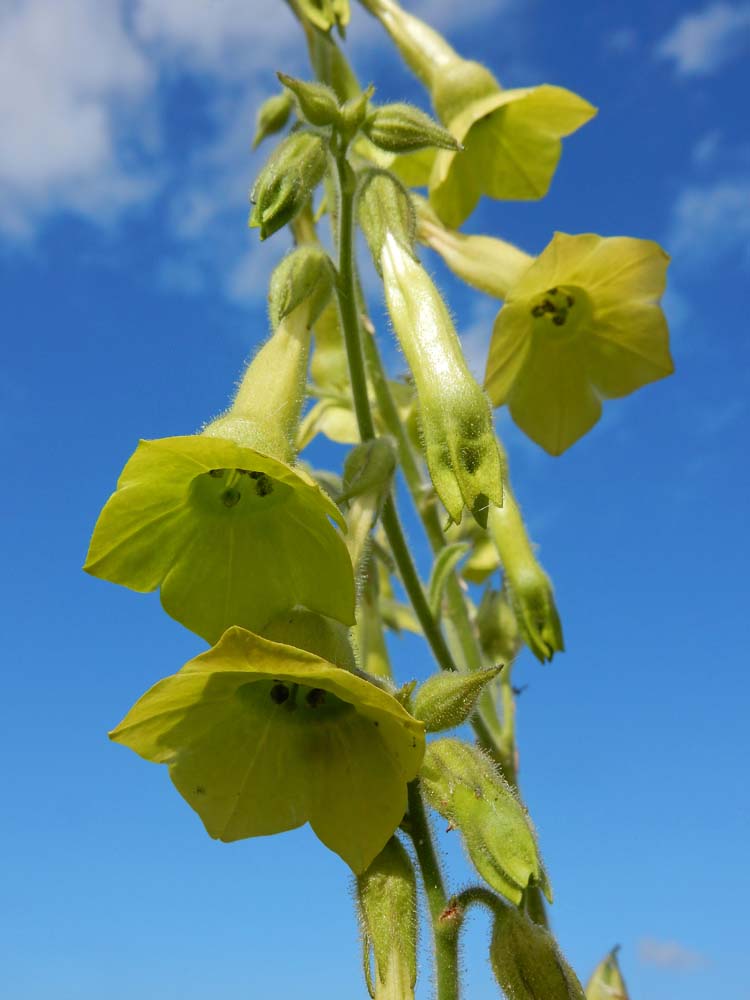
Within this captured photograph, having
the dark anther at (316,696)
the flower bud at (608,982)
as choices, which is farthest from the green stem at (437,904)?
the flower bud at (608,982)

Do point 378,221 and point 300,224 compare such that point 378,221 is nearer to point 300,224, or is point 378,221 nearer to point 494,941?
point 300,224

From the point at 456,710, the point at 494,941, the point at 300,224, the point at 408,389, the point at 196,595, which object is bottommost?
the point at 494,941

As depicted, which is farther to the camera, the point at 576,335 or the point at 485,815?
the point at 576,335

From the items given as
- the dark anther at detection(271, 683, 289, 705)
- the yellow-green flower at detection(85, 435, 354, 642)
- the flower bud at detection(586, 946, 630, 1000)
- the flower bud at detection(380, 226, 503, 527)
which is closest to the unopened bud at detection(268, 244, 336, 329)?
the flower bud at detection(380, 226, 503, 527)

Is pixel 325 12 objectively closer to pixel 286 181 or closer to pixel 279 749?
pixel 286 181

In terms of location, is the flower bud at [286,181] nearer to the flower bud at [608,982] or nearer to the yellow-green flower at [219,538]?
the yellow-green flower at [219,538]

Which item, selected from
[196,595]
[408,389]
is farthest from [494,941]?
[408,389]

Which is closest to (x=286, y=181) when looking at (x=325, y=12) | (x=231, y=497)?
(x=231, y=497)
